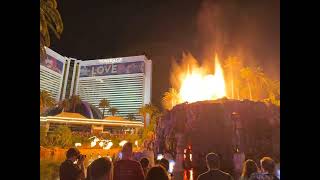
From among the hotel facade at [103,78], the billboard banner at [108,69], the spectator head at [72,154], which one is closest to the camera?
the spectator head at [72,154]

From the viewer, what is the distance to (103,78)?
11797 mm

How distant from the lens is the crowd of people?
4.26 metres

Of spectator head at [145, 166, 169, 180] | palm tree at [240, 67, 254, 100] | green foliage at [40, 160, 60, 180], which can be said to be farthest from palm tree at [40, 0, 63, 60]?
palm tree at [240, 67, 254, 100]

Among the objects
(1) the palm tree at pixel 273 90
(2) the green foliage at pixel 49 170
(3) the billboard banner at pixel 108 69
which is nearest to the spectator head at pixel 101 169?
(2) the green foliage at pixel 49 170

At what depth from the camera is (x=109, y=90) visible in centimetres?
1242

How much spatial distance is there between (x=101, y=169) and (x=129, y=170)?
1.45 ft

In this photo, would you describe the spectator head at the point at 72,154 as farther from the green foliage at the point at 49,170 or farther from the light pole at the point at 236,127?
the light pole at the point at 236,127

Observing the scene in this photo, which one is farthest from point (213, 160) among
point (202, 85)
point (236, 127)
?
point (202, 85)

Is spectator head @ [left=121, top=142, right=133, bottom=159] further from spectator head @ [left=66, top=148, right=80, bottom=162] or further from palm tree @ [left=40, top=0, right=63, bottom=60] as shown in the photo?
palm tree @ [left=40, top=0, right=63, bottom=60]

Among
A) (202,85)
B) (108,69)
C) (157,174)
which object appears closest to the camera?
(157,174)

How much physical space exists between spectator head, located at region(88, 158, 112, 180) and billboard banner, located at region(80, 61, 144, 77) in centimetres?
533

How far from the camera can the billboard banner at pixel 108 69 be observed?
33.2 ft

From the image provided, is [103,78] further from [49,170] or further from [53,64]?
[49,170]
